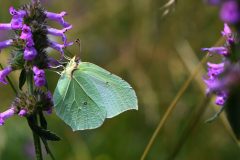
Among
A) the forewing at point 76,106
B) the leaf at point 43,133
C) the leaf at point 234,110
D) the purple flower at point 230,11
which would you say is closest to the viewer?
the purple flower at point 230,11

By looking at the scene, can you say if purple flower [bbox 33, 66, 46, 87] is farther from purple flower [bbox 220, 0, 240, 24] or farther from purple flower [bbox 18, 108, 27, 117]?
purple flower [bbox 220, 0, 240, 24]

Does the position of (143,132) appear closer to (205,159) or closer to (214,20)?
(205,159)

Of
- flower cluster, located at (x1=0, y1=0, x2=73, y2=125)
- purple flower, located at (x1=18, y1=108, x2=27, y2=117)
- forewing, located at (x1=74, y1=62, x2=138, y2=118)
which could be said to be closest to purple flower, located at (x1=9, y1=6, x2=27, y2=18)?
flower cluster, located at (x1=0, y1=0, x2=73, y2=125)

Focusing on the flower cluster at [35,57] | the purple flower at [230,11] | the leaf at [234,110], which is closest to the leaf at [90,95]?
the flower cluster at [35,57]

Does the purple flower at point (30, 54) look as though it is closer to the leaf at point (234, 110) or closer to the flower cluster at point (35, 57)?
the flower cluster at point (35, 57)

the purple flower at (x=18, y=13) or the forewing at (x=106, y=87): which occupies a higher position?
the purple flower at (x=18, y=13)

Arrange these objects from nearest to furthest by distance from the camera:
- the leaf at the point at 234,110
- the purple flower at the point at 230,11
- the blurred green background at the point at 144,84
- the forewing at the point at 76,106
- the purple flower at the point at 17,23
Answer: the purple flower at the point at 230,11
the leaf at the point at 234,110
the purple flower at the point at 17,23
the forewing at the point at 76,106
the blurred green background at the point at 144,84

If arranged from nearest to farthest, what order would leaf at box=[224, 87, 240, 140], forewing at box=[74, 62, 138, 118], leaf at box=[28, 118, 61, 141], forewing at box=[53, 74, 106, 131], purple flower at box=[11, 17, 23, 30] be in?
leaf at box=[224, 87, 240, 140]
leaf at box=[28, 118, 61, 141]
purple flower at box=[11, 17, 23, 30]
forewing at box=[53, 74, 106, 131]
forewing at box=[74, 62, 138, 118]
